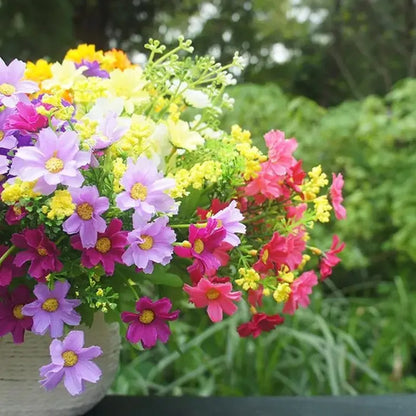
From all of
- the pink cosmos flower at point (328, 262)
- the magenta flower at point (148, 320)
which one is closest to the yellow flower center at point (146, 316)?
the magenta flower at point (148, 320)

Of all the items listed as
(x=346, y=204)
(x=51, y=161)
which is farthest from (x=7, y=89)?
(x=346, y=204)

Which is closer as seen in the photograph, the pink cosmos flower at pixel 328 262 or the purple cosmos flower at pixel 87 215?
the purple cosmos flower at pixel 87 215

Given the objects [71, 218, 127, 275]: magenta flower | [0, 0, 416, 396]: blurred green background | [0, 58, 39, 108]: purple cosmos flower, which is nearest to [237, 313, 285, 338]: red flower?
[0, 0, 416, 396]: blurred green background

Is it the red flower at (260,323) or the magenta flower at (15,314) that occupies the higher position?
the magenta flower at (15,314)

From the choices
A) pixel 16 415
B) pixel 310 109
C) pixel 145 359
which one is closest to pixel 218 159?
pixel 16 415

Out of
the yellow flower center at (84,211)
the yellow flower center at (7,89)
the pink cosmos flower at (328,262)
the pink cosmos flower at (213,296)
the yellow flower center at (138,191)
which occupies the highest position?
the yellow flower center at (7,89)

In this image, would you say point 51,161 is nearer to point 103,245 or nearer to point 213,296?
point 103,245

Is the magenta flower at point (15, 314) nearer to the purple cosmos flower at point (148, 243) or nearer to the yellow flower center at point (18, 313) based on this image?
the yellow flower center at point (18, 313)

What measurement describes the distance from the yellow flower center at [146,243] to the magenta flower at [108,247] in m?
0.02

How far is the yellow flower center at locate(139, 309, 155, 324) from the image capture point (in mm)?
765

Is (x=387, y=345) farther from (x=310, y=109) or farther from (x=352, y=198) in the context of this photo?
(x=310, y=109)

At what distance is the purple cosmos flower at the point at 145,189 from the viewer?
71 cm

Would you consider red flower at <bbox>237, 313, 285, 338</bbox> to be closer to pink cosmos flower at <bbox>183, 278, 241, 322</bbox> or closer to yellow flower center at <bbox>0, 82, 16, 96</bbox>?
pink cosmos flower at <bbox>183, 278, 241, 322</bbox>

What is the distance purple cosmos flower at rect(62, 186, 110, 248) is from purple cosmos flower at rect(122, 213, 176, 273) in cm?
3
